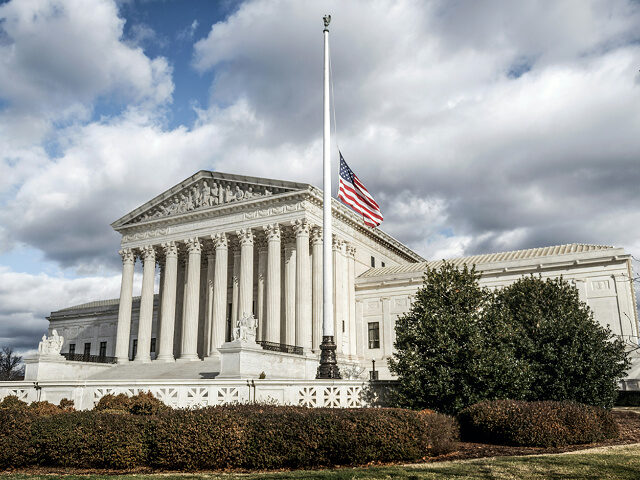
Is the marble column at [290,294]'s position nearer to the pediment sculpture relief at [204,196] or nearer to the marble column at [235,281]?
the marble column at [235,281]

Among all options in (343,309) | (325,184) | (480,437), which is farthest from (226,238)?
(480,437)

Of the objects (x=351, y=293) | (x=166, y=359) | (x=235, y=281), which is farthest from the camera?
(x=351, y=293)

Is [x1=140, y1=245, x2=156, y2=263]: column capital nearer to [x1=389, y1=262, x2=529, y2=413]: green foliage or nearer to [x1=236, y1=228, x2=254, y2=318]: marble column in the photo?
[x1=236, y1=228, x2=254, y2=318]: marble column

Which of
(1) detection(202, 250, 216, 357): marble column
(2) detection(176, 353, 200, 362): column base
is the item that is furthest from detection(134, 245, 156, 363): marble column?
(1) detection(202, 250, 216, 357): marble column

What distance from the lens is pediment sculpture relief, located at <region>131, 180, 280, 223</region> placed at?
5019cm

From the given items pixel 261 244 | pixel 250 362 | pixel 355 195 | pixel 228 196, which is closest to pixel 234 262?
pixel 261 244

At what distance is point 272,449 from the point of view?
13609 millimetres

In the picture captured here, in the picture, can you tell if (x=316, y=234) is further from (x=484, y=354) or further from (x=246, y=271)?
(x=484, y=354)

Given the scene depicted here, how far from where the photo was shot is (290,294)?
48625mm

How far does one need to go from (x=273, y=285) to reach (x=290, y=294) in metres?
2.68

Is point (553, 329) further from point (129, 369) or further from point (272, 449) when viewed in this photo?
point (129, 369)

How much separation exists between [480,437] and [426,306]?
247 inches

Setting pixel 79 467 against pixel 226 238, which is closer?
pixel 79 467

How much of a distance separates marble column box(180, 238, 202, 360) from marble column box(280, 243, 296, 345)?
790 cm
